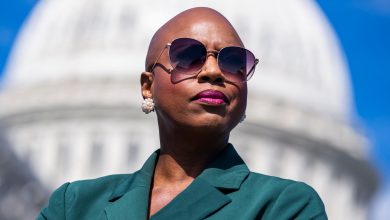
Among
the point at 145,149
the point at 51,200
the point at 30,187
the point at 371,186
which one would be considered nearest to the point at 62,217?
the point at 51,200

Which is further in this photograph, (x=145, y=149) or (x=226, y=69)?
(x=145, y=149)

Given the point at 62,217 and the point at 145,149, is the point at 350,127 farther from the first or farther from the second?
the point at 62,217

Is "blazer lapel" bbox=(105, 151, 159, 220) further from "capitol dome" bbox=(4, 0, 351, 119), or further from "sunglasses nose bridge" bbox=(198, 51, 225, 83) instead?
"capitol dome" bbox=(4, 0, 351, 119)

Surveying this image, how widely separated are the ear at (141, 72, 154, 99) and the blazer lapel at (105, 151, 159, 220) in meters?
0.24

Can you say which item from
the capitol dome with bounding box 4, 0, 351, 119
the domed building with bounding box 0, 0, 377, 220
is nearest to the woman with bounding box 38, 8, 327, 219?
the domed building with bounding box 0, 0, 377, 220

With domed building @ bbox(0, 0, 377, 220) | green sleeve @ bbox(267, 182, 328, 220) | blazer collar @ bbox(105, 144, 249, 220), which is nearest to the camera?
green sleeve @ bbox(267, 182, 328, 220)

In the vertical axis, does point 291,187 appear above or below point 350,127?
above

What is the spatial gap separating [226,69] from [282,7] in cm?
10574

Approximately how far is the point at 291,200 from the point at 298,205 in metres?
0.03

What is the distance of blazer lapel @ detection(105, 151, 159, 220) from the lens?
4973 millimetres

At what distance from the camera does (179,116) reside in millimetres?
5066

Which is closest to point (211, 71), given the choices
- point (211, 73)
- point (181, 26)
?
point (211, 73)

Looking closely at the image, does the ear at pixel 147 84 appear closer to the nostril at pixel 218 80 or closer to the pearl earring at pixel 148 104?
the pearl earring at pixel 148 104

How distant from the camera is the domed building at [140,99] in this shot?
312 ft
